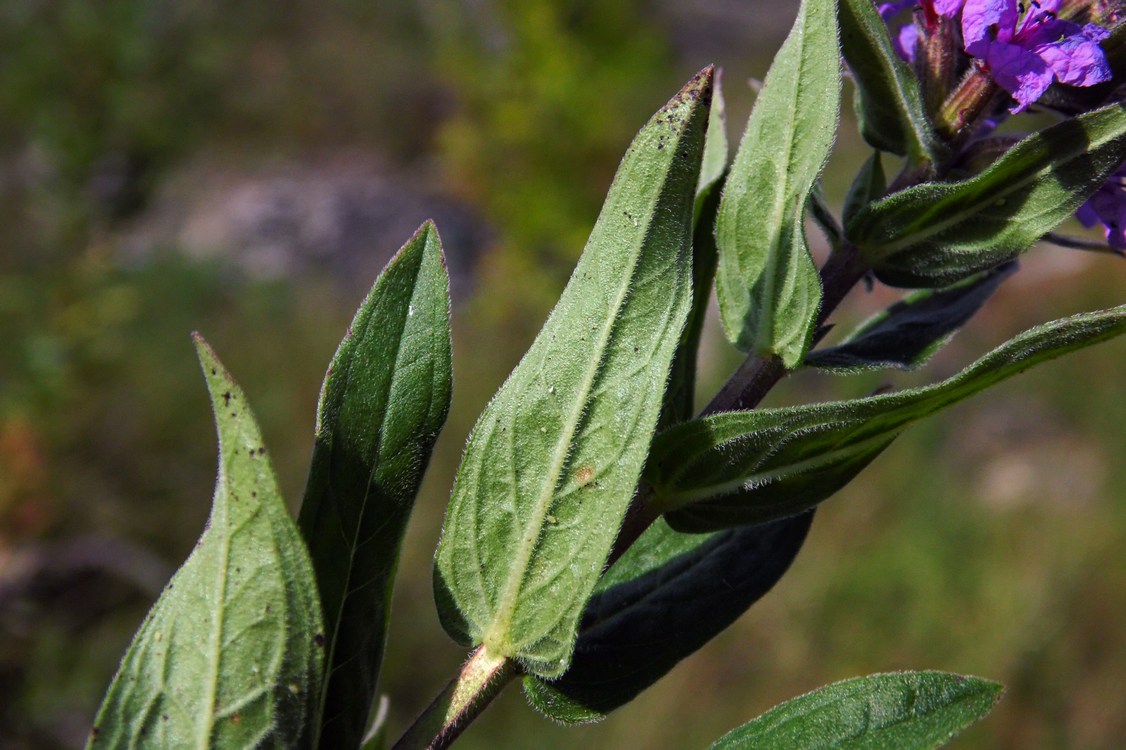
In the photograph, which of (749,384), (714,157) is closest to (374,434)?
(749,384)

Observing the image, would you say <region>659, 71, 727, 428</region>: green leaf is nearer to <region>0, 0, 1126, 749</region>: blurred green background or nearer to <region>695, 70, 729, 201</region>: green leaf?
<region>695, 70, 729, 201</region>: green leaf

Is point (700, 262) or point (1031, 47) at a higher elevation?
point (1031, 47)

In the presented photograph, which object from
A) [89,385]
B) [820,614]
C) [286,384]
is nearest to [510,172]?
[286,384]

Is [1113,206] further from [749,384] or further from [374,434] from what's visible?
[374,434]

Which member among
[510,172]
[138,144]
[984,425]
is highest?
[138,144]

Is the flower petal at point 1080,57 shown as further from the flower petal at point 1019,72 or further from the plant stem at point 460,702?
the plant stem at point 460,702

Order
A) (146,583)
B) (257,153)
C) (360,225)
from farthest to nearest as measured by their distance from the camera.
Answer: (257,153) → (360,225) → (146,583)

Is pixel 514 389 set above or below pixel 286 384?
above

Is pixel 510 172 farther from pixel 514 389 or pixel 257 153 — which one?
pixel 514 389
